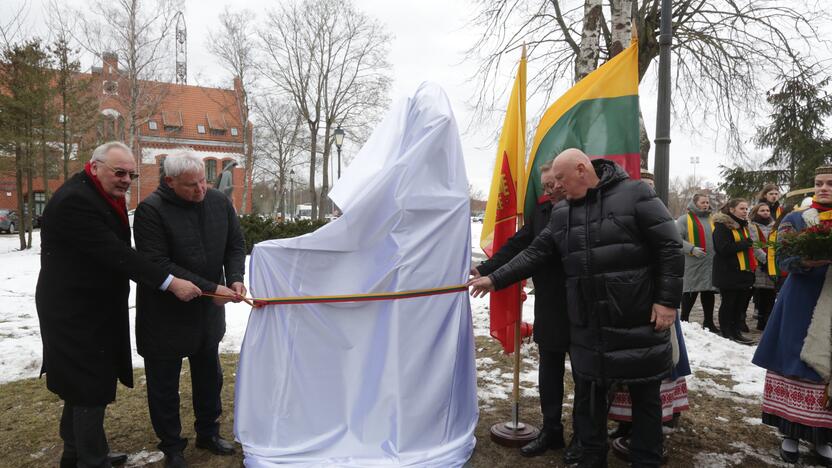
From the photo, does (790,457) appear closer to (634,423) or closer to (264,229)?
(634,423)

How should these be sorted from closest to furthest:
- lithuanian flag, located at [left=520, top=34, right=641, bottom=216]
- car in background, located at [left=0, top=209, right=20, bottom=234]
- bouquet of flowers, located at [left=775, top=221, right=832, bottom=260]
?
bouquet of flowers, located at [left=775, top=221, right=832, bottom=260]
lithuanian flag, located at [left=520, top=34, right=641, bottom=216]
car in background, located at [left=0, top=209, right=20, bottom=234]

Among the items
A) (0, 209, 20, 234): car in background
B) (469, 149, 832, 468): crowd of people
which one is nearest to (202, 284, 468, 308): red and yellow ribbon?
(469, 149, 832, 468): crowd of people

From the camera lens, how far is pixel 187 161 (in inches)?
125

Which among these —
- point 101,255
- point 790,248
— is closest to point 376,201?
point 101,255

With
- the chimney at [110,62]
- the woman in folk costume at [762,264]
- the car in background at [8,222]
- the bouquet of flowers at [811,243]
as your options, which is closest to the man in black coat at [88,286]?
the bouquet of flowers at [811,243]

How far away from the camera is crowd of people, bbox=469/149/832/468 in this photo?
113 inches

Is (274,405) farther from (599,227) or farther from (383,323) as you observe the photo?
(599,227)

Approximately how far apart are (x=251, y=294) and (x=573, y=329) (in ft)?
6.40

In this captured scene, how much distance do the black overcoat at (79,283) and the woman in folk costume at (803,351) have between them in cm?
378

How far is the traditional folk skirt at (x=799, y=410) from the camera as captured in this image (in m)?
3.21

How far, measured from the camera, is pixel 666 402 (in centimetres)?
355

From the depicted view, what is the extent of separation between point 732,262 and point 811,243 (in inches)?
162

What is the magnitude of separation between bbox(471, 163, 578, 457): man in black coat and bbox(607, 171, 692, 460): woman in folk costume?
1.11ft

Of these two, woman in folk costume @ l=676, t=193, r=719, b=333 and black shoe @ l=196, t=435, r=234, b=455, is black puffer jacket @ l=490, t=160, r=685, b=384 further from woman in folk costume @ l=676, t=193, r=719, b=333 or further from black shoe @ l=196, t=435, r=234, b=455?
woman in folk costume @ l=676, t=193, r=719, b=333
